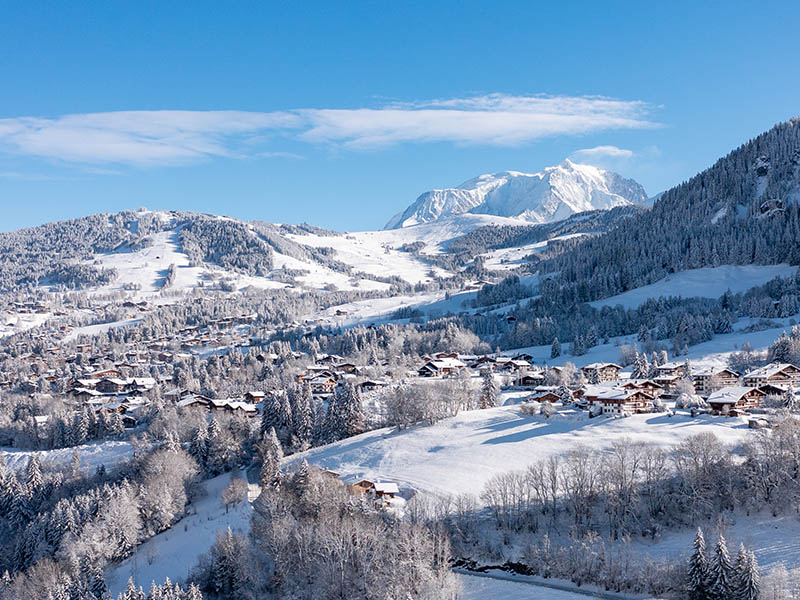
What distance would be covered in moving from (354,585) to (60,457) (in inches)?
2219

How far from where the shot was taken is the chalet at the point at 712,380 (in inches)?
2938

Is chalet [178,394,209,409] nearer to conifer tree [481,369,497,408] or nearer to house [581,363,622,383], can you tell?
conifer tree [481,369,497,408]

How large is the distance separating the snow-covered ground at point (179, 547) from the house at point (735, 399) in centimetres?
4729

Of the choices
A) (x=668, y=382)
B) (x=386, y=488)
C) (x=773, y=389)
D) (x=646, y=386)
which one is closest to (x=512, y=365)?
(x=668, y=382)

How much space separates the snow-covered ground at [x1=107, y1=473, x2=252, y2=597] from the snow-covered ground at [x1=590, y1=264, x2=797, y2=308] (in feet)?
391

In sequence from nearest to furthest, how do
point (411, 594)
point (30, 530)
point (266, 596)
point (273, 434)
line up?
point (411, 594) → point (266, 596) → point (30, 530) → point (273, 434)

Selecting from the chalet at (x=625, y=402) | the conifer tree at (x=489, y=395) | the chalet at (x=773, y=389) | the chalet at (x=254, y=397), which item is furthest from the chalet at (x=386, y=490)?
the chalet at (x=254, y=397)

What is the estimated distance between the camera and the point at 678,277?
156 meters

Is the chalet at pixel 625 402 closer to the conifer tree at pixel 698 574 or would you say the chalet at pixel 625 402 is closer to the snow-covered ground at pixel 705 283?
the conifer tree at pixel 698 574

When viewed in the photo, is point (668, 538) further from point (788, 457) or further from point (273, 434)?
point (273, 434)

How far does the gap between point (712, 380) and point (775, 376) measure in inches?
280

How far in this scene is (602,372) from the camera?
89.9 m

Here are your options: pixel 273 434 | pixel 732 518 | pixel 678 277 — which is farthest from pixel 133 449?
pixel 678 277

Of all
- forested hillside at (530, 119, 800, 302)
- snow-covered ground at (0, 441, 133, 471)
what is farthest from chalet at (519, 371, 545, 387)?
forested hillside at (530, 119, 800, 302)
